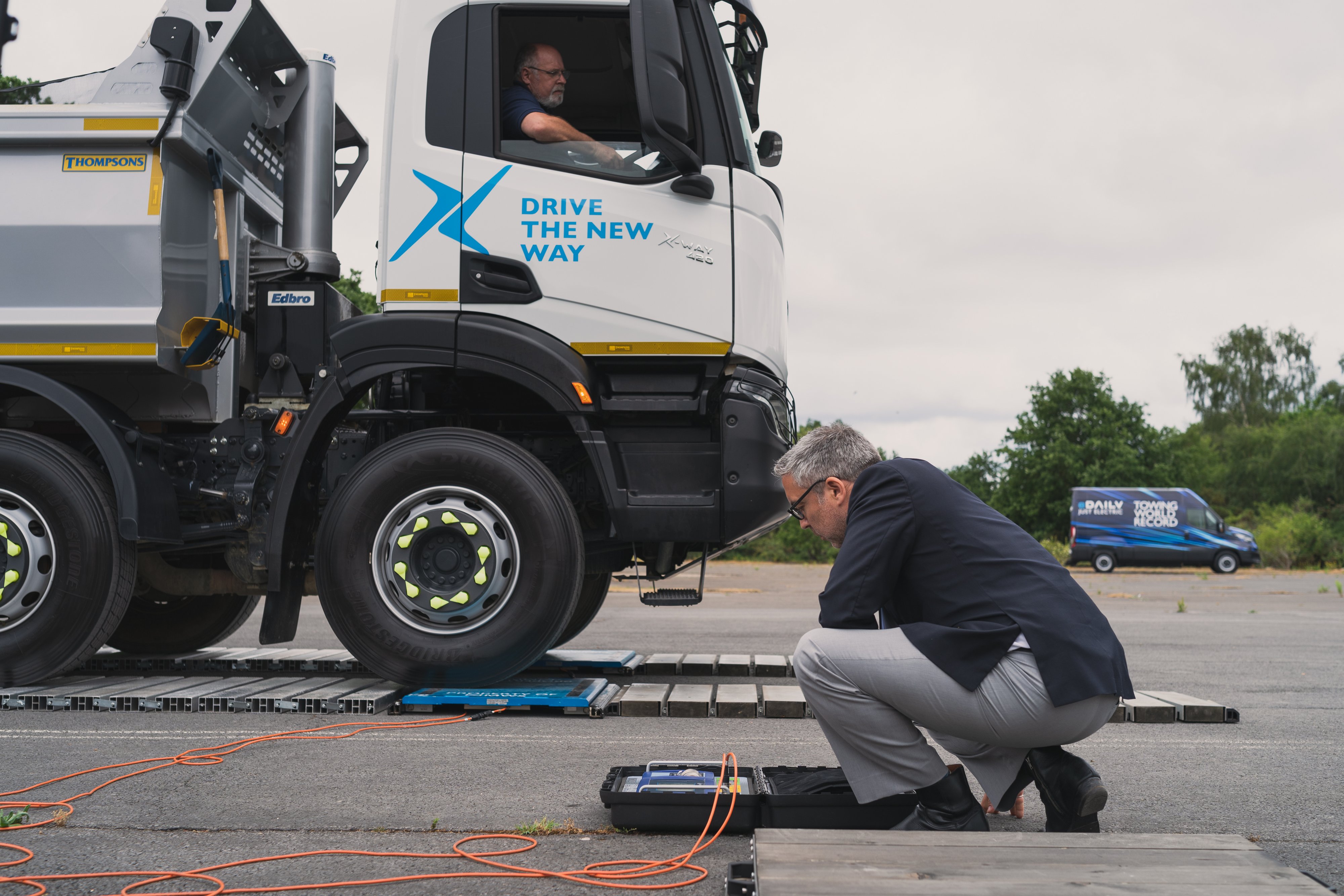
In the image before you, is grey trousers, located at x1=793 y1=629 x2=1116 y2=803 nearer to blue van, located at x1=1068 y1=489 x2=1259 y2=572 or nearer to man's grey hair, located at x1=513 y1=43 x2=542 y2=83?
man's grey hair, located at x1=513 y1=43 x2=542 y2=83

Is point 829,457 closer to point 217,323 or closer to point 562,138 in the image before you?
point 562,138

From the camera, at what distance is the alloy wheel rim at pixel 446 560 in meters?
5.10

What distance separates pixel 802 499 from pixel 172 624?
5595 millimetres

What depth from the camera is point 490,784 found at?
366cm

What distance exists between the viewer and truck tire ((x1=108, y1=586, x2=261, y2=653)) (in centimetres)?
712

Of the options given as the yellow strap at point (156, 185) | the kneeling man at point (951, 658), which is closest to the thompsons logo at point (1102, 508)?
the yellow strap at point (156, 185)

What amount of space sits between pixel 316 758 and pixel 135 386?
2.85 m

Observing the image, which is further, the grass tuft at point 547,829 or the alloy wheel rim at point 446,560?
the alloy wheel rim at point 446,560

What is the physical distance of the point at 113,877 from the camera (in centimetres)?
264

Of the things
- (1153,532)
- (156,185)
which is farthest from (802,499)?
(1153,532)

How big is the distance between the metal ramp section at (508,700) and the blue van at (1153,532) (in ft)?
91.5

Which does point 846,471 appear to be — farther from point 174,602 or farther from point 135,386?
point 174,602

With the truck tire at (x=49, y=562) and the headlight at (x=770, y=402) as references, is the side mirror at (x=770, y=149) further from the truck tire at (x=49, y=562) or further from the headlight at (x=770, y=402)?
the truck tire at (x=49, y=562)

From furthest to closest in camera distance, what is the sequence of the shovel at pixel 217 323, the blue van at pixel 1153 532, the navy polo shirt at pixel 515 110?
the blue van at pixel 1153 532
the shovel at pixel 217 323
the navy polo shirt at pixel 515 110
